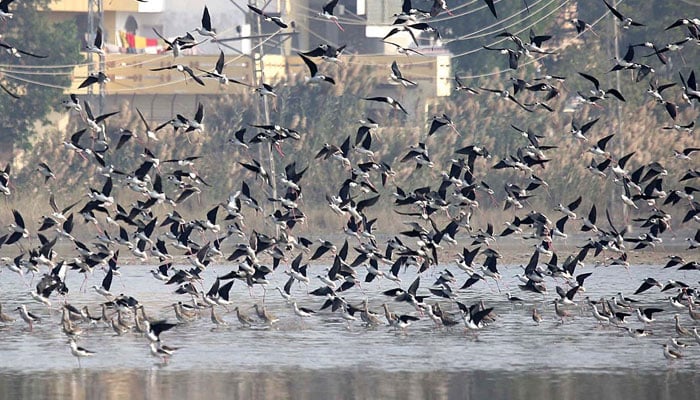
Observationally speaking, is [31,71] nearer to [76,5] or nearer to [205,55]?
[76,5]

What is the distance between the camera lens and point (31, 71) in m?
59.9

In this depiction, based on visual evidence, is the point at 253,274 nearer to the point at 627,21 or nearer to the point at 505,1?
the point at 627,21

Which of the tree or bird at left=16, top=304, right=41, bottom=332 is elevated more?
the tree

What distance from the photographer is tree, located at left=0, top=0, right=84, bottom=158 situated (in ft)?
189

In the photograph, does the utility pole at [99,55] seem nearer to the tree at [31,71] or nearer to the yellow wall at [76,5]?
the tree at [31,71]

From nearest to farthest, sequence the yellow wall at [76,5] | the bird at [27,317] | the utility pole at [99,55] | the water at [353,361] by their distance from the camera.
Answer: the water at [353,361], the bird at [27,317], the utility pole at [99,55], the yellow wall at [76,5]

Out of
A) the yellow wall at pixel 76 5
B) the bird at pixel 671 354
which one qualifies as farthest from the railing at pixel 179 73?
the bird at pixel 671 354

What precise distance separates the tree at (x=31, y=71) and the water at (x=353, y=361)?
86.5 feet

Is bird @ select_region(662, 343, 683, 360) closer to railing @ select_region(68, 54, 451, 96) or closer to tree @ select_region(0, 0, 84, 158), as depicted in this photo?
tree @ select_region(0, 0, 84, 158)

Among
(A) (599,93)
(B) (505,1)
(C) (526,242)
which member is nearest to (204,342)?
(A) (599,93)

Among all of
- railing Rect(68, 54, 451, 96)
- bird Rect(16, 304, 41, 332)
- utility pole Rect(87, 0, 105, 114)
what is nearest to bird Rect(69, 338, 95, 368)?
bird Rect(16, 304, 41, 332)

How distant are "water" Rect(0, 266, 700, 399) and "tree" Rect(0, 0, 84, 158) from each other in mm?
26360

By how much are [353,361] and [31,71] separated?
3748cm

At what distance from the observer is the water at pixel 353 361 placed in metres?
22.6
